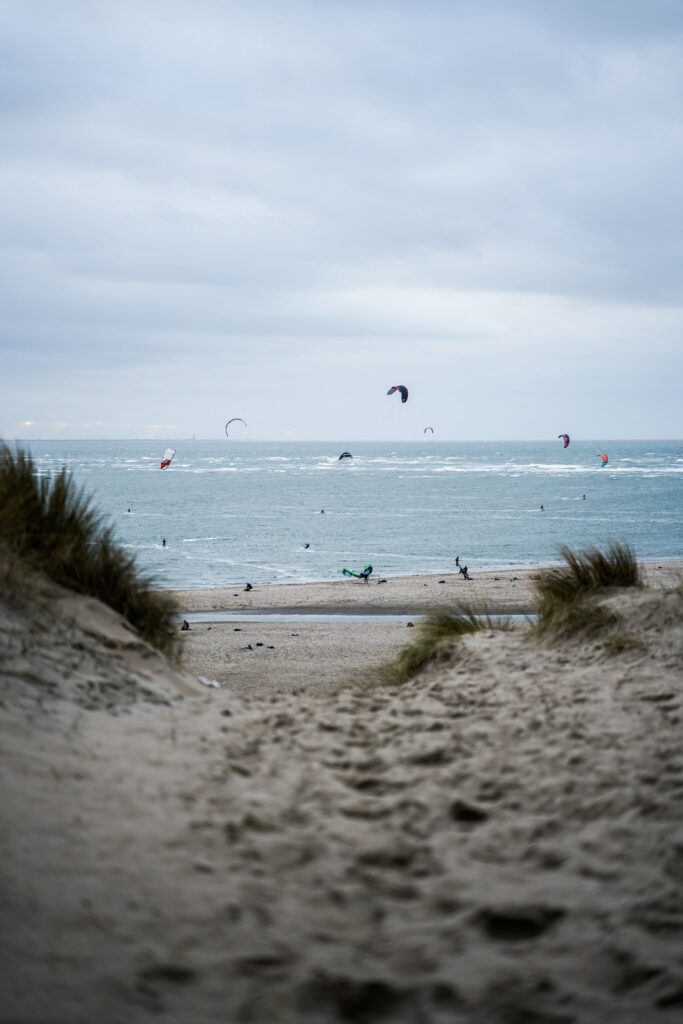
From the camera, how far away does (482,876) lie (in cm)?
342

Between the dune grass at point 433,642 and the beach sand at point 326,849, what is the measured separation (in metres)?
2.12

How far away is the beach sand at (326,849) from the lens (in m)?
2.69

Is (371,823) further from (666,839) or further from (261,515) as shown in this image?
(261,515)

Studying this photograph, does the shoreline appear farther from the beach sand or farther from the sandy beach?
the beach sand

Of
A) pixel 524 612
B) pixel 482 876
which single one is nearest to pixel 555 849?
pixel 482 876

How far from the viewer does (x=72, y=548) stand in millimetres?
6852

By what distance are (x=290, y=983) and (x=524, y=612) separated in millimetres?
17877

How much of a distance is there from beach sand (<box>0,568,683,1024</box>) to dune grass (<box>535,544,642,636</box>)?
1.92 m

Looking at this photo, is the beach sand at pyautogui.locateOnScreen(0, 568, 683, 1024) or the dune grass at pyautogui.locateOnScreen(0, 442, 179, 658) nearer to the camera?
the beach sand at pyautogui.locateOnScreen(0, 568, 683, 1024)

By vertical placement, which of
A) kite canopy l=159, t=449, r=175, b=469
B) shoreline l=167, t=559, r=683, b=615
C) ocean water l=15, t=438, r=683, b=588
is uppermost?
kite canopy l=159, t=449, r=175, b=469

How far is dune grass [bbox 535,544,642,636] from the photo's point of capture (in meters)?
7.97

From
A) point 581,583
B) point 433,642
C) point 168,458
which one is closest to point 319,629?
point 433,642

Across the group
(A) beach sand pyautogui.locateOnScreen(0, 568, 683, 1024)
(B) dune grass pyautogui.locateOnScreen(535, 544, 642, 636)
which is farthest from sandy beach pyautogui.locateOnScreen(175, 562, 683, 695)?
(A) beach sand pyautogui.locateOnScreen(0, 568, 683, 1024)

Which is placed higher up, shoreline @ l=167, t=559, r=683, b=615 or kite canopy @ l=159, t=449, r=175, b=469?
kite canopy @ l=159, t=449, r=175, b=469
